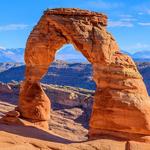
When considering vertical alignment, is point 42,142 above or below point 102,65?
below

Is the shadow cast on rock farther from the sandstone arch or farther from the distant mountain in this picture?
the distant mountain

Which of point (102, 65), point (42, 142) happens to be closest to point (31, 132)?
point (42, 142)

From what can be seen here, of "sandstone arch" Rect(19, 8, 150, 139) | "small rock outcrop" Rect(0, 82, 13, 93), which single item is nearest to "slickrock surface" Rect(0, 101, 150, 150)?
"sandstone arch" Rect(19, 8, 150, 139)

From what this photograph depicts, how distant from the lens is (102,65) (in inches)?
904

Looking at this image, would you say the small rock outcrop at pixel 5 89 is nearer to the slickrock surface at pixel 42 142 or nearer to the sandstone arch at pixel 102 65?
the sandstone arch at pixel 102 65

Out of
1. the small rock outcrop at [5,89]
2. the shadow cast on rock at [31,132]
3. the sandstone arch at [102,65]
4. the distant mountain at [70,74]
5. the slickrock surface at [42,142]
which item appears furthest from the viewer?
the distant mountain at [70,74]

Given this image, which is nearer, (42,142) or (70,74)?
(42,142)

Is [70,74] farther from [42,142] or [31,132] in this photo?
[42,142]

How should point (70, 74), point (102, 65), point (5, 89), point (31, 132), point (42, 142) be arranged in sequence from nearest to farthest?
point (42, 142)
point (102, 65)
point (31, 132)
point (5, 89)
point (70, 74)

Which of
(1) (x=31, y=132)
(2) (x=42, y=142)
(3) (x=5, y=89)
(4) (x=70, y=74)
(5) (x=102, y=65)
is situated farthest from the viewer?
→ (4) (x=70, y=74)

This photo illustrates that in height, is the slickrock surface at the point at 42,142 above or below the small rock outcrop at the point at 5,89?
above

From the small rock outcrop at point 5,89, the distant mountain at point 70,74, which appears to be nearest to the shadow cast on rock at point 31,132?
the small rock outcrop at point 5,89

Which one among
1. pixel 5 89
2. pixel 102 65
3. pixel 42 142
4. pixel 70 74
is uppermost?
pixel 102 65

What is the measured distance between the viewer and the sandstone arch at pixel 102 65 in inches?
870
